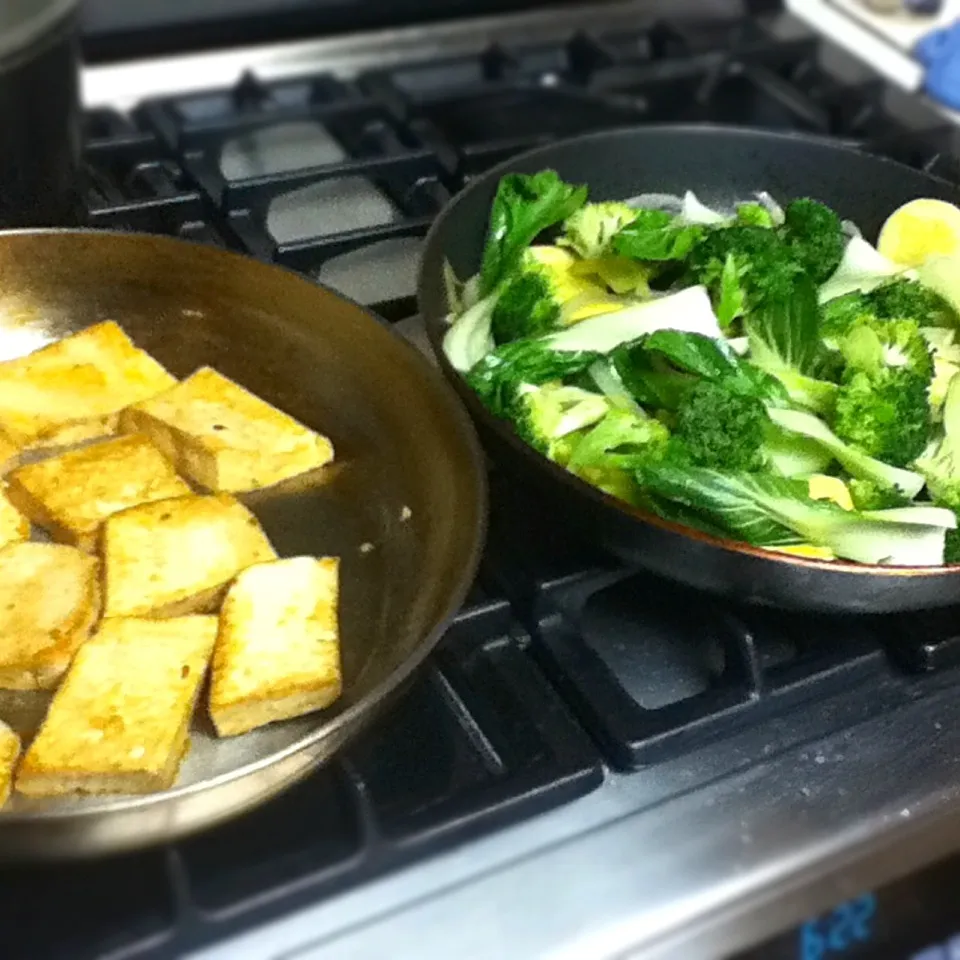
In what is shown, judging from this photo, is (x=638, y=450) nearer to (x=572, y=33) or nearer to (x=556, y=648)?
(x=556, y=648)

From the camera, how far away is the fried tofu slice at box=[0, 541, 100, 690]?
2.46ft

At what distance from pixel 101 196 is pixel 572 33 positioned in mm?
659

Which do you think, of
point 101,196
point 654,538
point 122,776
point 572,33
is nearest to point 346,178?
point 101,196

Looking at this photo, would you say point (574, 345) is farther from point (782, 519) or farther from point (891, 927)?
point (891, 927)

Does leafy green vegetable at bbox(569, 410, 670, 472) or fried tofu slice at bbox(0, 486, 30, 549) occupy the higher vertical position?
leafy green vegetable at bbox(569, 410, 670, 472)

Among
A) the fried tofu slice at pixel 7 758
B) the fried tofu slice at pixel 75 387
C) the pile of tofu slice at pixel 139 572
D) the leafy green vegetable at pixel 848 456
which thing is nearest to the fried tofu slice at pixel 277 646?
the pile of tofu slice at pixel 139 572

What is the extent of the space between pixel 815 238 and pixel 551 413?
307 millimetres

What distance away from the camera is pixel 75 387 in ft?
3.09

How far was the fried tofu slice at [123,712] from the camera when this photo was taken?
676 millimetres

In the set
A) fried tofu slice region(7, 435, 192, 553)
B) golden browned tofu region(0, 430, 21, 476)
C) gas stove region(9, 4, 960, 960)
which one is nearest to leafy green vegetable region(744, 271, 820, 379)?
gas stove region(9, 4, 960, 960)

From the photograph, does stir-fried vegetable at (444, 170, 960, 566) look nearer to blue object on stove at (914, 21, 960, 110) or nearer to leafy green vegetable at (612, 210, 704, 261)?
leafy green vegetable at (612, 210, 704, 261)

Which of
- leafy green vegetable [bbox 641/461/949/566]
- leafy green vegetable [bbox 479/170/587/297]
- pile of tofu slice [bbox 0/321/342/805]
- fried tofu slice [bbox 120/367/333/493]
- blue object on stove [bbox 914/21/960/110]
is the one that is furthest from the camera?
blue object on stove [bbox 914/21/960/110]

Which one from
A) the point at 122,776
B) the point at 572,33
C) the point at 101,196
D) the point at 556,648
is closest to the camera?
the point at 122,776

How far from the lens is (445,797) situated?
71 cm
